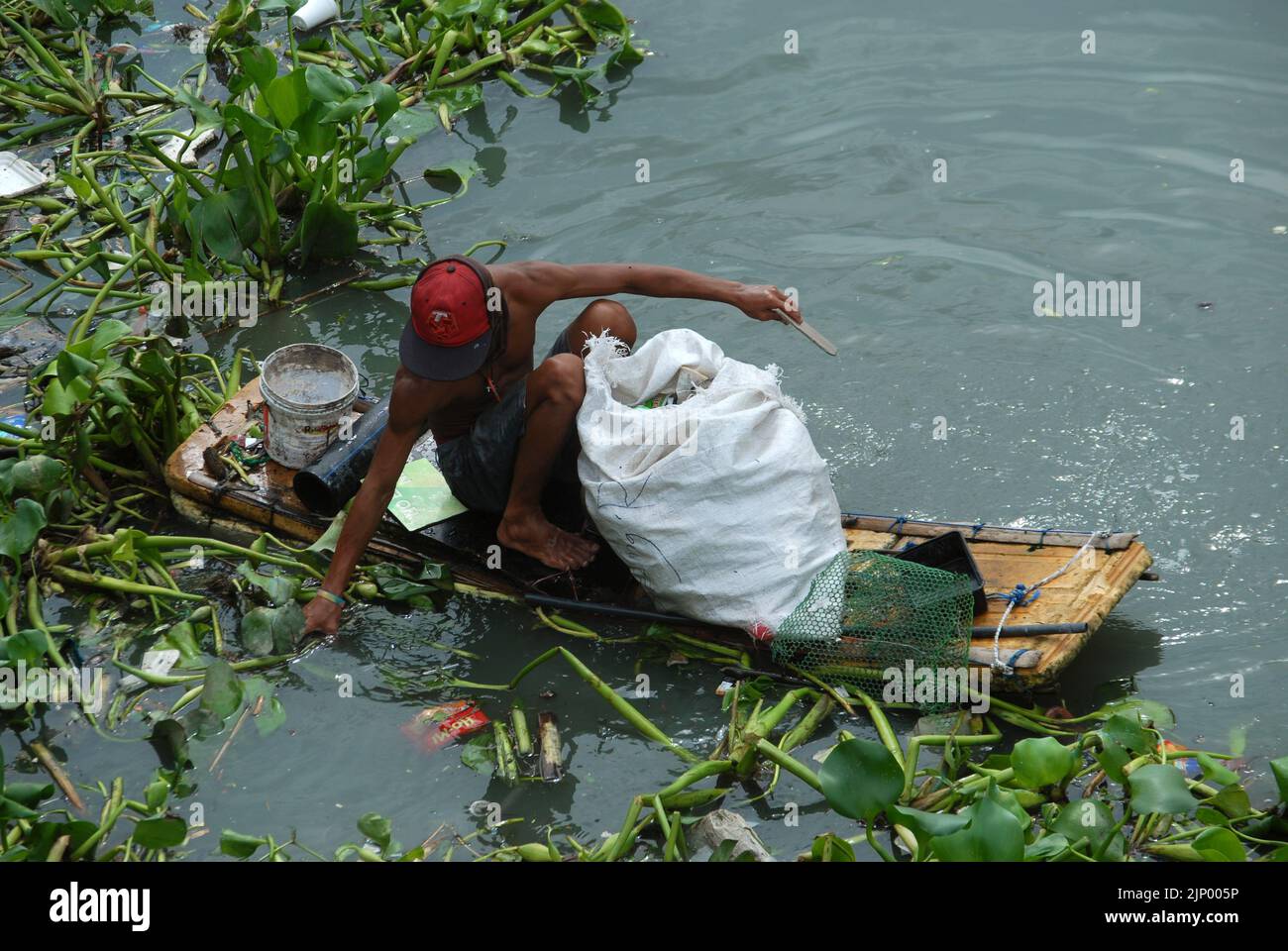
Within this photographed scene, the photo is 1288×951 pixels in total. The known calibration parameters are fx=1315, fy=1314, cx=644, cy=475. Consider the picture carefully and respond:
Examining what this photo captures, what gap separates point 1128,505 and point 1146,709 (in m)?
1.03

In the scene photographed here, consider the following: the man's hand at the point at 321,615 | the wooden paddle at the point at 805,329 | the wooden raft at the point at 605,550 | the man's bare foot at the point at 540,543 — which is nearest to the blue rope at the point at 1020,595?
the wooden raft at the point at 605,550

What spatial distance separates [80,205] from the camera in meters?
5.59

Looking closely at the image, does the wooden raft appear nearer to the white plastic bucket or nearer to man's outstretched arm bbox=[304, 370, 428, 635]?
the white plastic bucket

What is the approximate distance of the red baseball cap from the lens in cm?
335

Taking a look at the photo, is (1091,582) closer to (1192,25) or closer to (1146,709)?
(1146,709)

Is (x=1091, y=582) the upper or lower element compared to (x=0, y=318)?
lower

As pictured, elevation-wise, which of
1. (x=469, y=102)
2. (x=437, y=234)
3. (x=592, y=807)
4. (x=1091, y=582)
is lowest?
(x=592, y=807)

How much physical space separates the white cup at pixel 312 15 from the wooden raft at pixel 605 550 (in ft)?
9.39

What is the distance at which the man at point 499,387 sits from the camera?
11.2 ft

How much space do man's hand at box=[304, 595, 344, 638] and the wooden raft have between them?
1.24 ft

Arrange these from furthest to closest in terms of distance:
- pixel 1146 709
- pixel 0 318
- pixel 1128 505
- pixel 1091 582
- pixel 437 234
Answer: pixel 437 234
pixel 0 318
pixel 1128 505
pixel 1091 582
pixel 1146 709

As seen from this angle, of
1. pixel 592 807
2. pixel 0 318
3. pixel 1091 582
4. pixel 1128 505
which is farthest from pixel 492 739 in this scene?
pixel 0 318

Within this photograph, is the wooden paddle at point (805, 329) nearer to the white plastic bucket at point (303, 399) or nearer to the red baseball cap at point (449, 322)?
the red baseball cap at point (449, 322)

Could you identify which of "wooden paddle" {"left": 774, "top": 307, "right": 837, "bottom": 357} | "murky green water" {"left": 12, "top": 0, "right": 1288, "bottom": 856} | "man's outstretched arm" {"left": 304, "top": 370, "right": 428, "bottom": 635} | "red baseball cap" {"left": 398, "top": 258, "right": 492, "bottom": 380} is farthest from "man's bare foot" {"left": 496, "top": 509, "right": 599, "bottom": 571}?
"wooden paddle" {"left": 774, "top": 307, "right": 837, "bottom": 357}
